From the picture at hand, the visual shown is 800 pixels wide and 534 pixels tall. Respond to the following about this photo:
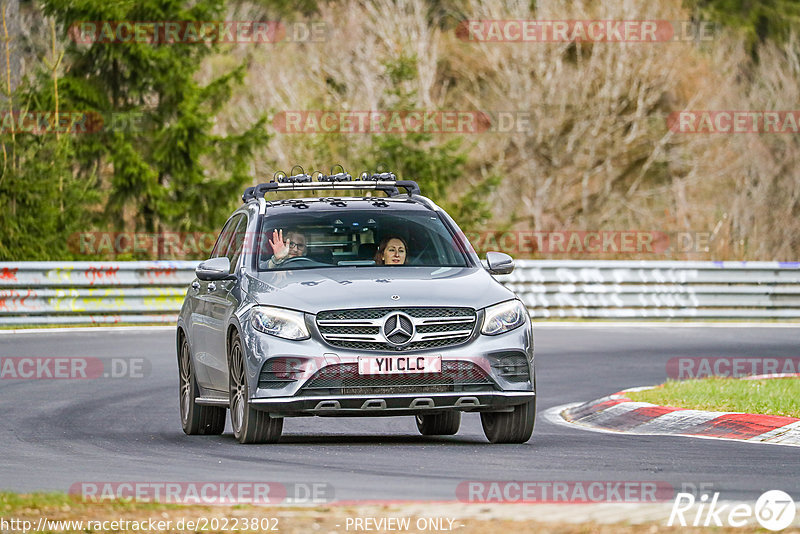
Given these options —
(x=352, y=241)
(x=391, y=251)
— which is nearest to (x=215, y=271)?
(x=352, y=241)

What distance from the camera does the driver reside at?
11.6 meters

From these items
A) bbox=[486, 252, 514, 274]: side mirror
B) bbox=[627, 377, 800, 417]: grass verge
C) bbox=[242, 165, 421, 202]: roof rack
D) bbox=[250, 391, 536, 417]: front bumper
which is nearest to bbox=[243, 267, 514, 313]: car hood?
bbox=[486, 252, 514, 274]: side mirror

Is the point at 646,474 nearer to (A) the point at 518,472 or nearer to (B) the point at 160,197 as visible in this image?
(A) the point at 518,472

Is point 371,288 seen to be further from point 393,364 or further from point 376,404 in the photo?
point 376,404

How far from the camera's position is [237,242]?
40.6 feet

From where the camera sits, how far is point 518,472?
30.0 ft

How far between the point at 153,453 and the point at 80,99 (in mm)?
24116

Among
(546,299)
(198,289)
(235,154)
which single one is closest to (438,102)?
(235,154)

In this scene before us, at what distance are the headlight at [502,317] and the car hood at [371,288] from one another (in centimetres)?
6

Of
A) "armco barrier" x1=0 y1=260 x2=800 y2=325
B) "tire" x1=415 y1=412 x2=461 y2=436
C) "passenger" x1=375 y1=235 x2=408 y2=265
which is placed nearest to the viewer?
"passenger" x1=375 y1=235 x2=408 y2=265

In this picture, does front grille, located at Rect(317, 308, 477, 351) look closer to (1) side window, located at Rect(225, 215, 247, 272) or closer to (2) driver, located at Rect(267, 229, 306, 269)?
(2) driver, located at Rect(267, 229, 306, 269)

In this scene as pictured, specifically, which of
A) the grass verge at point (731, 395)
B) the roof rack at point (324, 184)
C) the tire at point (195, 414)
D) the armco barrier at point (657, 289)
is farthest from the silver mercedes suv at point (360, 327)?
the armco barrier at point (657, 289)

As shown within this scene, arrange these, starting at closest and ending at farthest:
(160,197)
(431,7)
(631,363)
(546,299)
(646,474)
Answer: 1. (646,474)
2. (631,363)
3. (546,299)
4. (160,197)
5. (431,7)

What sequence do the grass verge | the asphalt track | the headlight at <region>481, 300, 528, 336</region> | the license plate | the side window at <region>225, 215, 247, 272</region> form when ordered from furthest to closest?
the grass verge → the side window at <region>225, 215, 247, 272</region> → the headlight at <region>481, 300, 528, 336</region> → the license plate → the asphalt track
